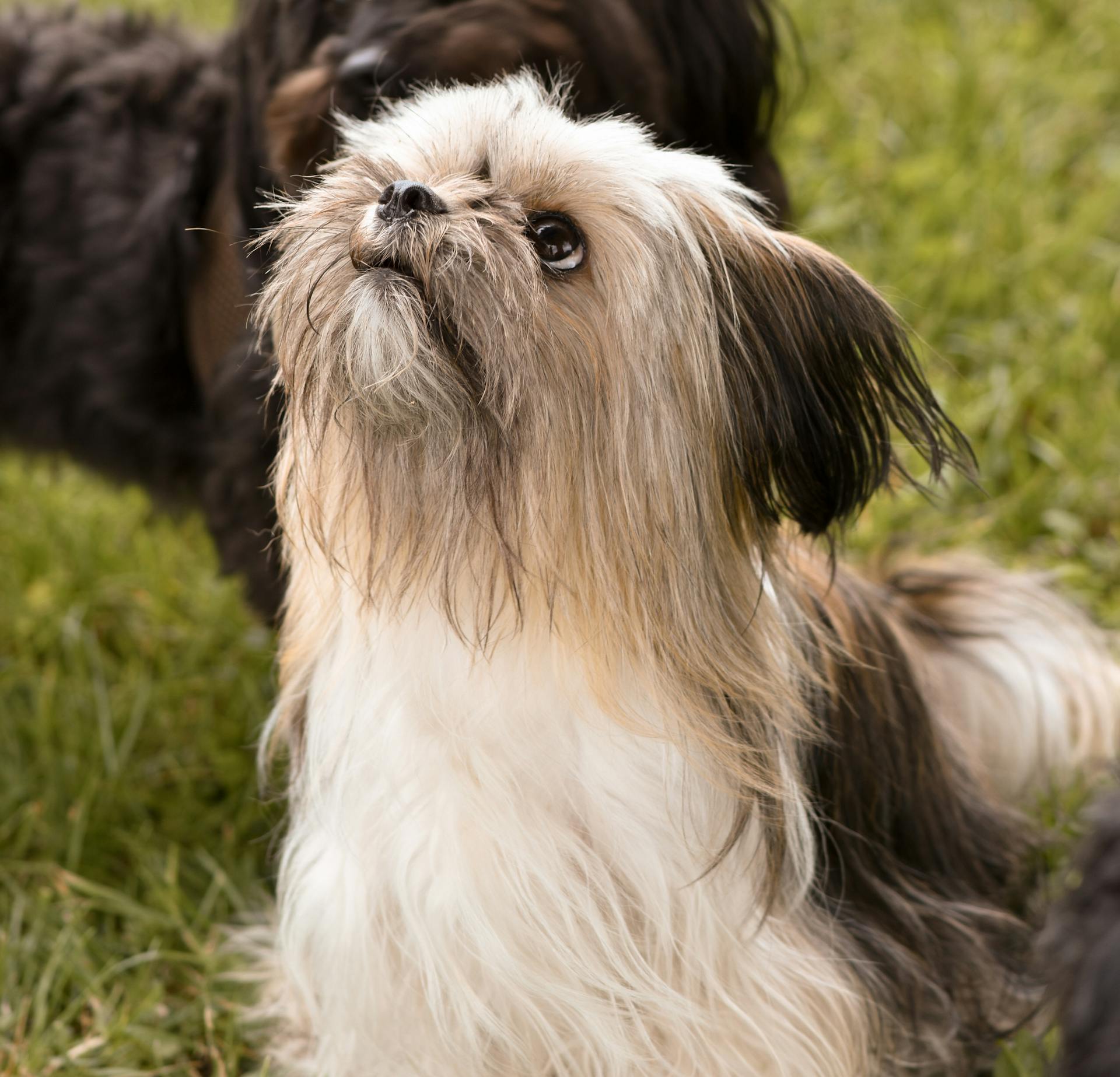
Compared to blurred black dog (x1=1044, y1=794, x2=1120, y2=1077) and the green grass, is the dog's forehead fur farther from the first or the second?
blurred black dog (x1=1044, y1=794, x2=1120, y2=1077)

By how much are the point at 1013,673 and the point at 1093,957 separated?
1167 millimetres

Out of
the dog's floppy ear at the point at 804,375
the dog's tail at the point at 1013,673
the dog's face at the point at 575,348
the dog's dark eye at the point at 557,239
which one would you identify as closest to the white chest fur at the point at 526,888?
the dog's face at the point at 575,348

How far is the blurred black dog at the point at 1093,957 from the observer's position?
56.6 inches

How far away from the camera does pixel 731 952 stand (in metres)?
1.94

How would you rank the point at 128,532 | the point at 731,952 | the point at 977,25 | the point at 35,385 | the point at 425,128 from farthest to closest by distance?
the point at 977,25 < the point at 128,532 < the point at 35,385 < the point at 731,952 < the point at 425,128

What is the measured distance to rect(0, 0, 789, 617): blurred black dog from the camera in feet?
7.51

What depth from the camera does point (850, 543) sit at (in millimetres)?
3229

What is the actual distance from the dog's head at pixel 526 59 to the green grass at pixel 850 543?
467 mm

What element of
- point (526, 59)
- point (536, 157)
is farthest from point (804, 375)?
point (526, 59)

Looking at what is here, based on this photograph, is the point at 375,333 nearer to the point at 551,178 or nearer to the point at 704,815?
the point at 551,178

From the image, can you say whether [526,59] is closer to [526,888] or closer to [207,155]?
[207,155]

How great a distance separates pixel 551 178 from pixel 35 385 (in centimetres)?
157

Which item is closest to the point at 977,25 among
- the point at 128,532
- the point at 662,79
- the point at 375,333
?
the point at 662,79

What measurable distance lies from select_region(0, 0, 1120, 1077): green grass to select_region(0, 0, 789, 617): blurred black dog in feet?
1.28
